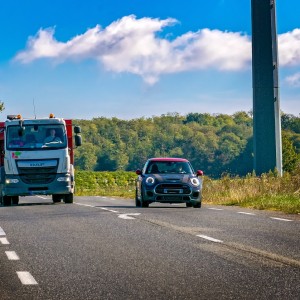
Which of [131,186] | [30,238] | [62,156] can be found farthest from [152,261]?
[131,186]

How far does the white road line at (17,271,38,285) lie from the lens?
974 centimetres

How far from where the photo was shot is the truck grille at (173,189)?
27875 millimetres

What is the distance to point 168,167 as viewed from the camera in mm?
29562

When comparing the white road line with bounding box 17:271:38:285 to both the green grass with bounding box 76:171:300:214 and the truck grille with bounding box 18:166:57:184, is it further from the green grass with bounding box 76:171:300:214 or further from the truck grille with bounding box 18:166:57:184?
the truck grille with bounding box 18:166:57:184

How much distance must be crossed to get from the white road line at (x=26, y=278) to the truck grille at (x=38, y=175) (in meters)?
20.9

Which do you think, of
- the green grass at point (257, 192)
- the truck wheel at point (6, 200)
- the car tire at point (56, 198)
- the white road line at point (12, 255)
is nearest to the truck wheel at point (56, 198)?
the car tire at point (56, 198)

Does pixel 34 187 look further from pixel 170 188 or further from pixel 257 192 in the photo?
pixel 257 192

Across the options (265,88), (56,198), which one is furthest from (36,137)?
(265,88)

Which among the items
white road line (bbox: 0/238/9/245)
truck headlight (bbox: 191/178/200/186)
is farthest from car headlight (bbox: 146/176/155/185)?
white road line (bbox: 0/238/9/245)

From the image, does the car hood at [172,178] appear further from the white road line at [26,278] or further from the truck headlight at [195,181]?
the white road line at [26,278]

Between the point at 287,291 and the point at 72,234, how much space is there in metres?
8.29

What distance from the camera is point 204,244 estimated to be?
14328 millimetres

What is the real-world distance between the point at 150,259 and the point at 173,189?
15.8 meters

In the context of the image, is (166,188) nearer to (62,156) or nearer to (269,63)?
(62,156)
